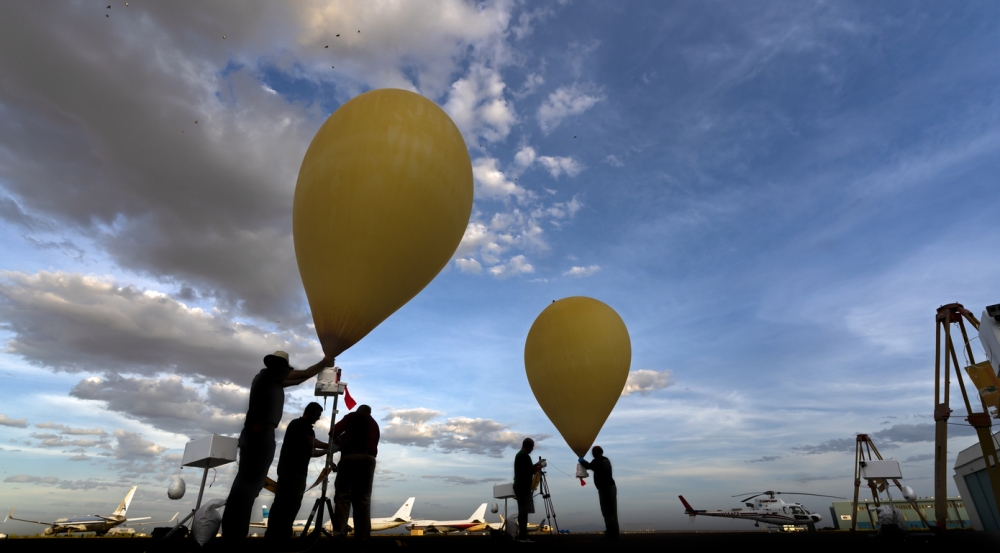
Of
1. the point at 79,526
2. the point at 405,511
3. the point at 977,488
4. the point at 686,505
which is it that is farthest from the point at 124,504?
the point at 977,488

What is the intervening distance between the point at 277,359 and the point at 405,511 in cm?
4746

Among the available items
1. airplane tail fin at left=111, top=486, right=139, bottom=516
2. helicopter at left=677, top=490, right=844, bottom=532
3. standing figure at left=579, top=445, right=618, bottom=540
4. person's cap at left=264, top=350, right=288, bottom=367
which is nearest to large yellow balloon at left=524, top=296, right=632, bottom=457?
standing figure at left=579, top=445, right=618, bottom=540

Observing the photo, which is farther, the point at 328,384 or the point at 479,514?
the point at 479,514

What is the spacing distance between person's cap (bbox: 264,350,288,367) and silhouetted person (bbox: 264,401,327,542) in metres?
0.71

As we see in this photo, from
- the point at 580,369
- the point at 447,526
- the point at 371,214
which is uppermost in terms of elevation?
the point at 371,214

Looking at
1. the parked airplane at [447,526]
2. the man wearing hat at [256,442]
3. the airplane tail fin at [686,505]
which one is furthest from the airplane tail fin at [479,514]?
the man wearing hat at [256,442]

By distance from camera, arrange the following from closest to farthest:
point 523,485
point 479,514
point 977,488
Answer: point 523,485 < point 977,488 < point 479,514

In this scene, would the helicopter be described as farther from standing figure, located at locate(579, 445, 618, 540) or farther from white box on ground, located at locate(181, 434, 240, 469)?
white box on ground, located at locate(181, 434, 240, 469)

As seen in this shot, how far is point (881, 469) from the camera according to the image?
459 inches

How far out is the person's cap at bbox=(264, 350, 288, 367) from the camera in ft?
15.8

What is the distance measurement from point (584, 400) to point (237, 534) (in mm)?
8408

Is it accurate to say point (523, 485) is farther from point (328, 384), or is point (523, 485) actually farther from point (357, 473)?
point (328, 384)

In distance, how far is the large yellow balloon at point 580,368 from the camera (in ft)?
37.2

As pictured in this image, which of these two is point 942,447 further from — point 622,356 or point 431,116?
point 431,116
